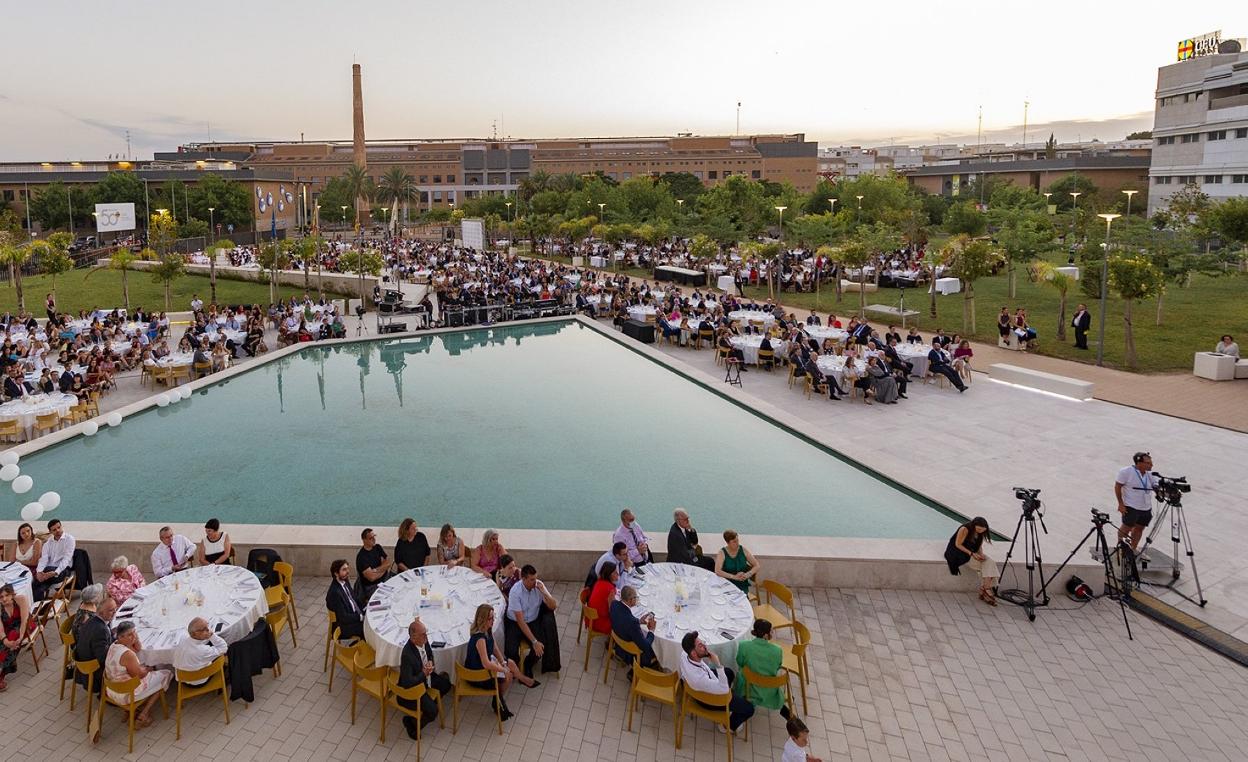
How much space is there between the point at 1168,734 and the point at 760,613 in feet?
10.3

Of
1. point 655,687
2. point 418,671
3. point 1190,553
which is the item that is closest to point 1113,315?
point 1190,553

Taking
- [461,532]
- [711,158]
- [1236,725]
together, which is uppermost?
[711,158]

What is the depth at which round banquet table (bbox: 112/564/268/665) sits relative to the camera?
5.83 m

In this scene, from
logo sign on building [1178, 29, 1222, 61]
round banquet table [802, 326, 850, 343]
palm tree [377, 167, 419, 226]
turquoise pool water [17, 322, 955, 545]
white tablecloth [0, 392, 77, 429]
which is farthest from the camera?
palm tree [377, 167, 419, 226]

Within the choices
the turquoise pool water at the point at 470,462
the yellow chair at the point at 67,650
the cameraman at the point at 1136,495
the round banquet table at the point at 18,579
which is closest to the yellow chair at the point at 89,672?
the yellow chair at the point at 67,650

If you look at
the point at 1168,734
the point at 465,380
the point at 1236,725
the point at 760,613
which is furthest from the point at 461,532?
the point at 465,380

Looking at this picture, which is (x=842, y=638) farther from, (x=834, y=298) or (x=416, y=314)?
(x=834, y=298)

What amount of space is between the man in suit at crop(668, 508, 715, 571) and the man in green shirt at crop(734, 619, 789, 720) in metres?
1.60

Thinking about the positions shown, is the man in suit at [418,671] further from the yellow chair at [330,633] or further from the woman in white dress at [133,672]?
the woman in white dress at [133,672]

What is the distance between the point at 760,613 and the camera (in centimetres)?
675

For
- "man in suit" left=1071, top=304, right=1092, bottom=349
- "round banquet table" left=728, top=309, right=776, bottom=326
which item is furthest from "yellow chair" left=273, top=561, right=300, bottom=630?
"man in suit" left=1071, top=304, right=1092, bottom=349

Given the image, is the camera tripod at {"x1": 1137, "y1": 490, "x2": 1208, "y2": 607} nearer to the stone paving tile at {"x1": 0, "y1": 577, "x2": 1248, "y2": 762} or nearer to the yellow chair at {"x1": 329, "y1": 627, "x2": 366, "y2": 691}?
the stone paving tile at {"x1": 0, "y1": 577, "x2": 1248, "y2": 762}

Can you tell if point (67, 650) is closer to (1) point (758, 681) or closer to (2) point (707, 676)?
(2) point (707, 676)

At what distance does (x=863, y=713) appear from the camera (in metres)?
5.79
